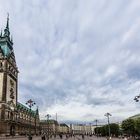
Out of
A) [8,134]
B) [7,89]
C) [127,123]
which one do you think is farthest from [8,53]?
[127,123]

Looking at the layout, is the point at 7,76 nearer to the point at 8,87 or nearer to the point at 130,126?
the point at 8,87

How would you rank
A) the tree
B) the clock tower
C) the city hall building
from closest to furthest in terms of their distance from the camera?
the city hall building < the clock tower < the tree

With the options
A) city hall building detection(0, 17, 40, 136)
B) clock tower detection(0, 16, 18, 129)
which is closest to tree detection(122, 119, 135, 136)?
city hall building detection(0, 17, 40, 136)

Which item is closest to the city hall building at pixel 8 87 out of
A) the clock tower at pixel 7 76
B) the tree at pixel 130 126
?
the clock tower at pixel 7 76

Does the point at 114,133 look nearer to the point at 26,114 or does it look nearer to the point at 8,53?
the point at 26,114

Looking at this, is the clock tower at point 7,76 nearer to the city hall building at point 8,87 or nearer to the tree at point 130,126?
the city hall building at point 8,87

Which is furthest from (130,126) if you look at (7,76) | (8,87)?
(7,76)

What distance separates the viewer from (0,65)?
341 ft

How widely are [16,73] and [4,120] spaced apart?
28.1 metres

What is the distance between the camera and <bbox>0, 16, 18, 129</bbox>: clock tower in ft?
323

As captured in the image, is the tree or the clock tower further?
the tree

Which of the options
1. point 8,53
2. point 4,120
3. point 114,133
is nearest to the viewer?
point 4,120

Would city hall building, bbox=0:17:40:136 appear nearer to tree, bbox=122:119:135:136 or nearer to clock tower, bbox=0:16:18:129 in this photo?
clock tower, bbox=0:16:18:129

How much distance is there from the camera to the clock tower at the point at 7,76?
98.6 metres
